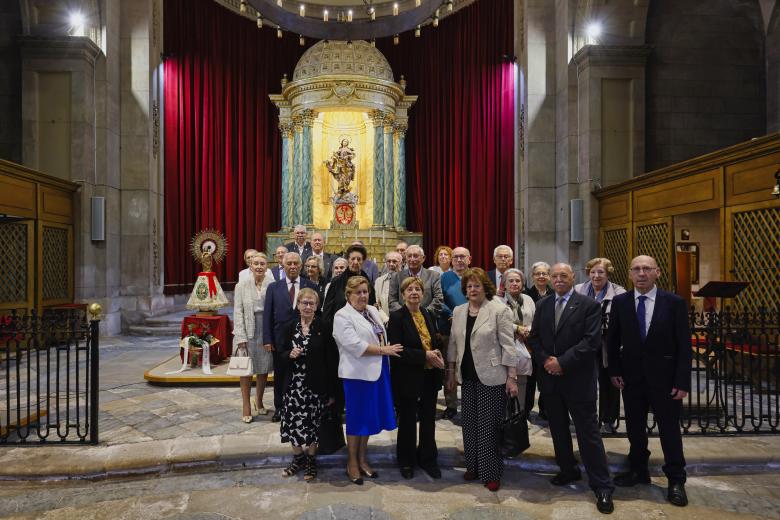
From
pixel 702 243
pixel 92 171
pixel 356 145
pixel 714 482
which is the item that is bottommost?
pixel 714 482

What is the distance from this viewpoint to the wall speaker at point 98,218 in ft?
32.8

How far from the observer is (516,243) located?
468 inches

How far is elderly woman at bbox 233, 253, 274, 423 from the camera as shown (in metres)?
4.92

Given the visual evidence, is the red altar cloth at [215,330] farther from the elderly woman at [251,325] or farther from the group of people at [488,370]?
the group of people at [488,370]

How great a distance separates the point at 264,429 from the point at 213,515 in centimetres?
141

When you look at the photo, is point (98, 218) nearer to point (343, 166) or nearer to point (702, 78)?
point (343, 166)

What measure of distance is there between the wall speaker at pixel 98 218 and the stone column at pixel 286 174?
4592 millimetres

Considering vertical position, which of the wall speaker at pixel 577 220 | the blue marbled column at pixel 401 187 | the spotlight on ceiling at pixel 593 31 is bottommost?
the wall speaker at pixel 577 220

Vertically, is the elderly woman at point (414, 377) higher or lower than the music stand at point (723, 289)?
lower

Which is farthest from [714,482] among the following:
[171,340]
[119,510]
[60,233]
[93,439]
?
[60,233]

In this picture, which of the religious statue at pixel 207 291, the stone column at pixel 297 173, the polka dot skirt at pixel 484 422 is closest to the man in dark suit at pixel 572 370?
the polka dot skirt at pixel 484 422

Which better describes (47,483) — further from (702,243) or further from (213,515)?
(702,243)

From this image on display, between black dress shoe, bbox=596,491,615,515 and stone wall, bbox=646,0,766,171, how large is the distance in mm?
8813

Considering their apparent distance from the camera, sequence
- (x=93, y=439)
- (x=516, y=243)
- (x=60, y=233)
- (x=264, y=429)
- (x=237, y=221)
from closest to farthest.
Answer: (x=93, y=439)
(x=264, y=429)
(x=60, y=233)
(x=516, y=243)
(x=237, y=221)
